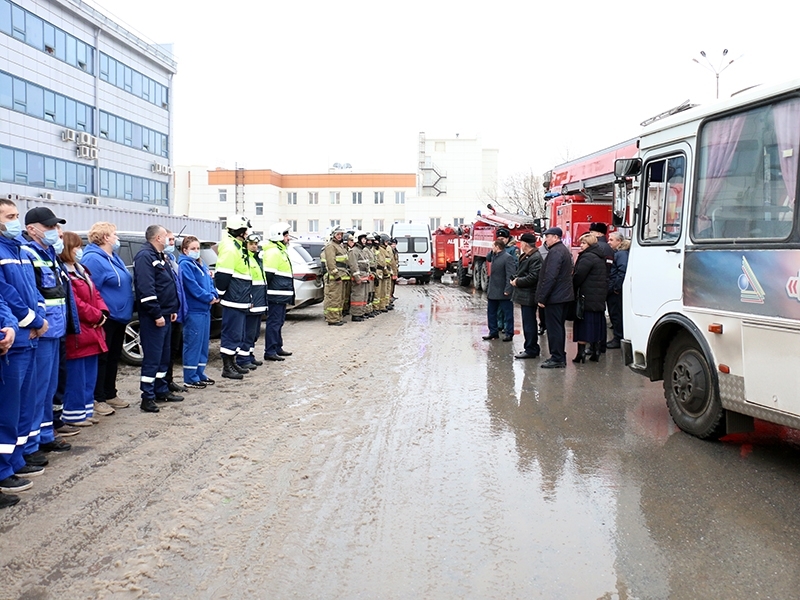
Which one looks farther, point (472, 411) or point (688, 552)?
point (472, 411)

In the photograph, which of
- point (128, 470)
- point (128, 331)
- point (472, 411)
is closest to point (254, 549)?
point (128, 470)

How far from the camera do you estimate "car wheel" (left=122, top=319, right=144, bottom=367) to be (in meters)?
9.52

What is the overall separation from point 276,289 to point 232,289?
1558 mm

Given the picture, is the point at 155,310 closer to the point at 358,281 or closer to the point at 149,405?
the point at 149,405

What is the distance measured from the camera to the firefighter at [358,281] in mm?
15000

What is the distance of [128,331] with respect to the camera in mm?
9594

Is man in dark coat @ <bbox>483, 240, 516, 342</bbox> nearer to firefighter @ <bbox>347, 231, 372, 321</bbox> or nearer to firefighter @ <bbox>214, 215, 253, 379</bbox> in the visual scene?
firefighter @ <bbox>347, 231, 372, 321</bbox>

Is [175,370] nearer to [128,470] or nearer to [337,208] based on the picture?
[128,470]

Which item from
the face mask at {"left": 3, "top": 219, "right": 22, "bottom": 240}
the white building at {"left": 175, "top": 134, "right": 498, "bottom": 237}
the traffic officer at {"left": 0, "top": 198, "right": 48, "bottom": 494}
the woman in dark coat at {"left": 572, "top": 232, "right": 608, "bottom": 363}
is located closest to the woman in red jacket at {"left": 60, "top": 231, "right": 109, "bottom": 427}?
the traffic officer at {"left": 0, "top": 198, "right": 48, "bottom": 494}

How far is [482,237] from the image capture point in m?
23.6

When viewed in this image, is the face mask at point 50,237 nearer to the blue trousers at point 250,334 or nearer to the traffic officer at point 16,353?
the traffic officer at point 16,353

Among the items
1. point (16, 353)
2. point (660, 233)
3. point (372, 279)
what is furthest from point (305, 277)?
point (16, 353)

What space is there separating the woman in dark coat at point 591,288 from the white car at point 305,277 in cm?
646

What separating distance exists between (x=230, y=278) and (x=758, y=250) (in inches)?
237
